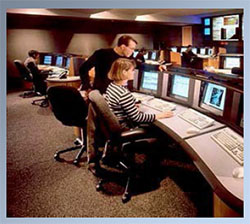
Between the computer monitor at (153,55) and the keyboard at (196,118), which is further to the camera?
the computer monitor at (153,55)

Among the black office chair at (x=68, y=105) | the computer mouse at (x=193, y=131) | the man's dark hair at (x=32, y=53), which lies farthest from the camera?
the man's dark hair at (x=32, y=53)

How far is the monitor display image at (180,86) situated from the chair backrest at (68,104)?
874 mm

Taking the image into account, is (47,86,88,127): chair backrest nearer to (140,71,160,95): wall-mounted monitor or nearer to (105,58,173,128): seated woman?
(105,58,173,128): seated woman

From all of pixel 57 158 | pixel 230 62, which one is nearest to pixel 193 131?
pixel 57 158

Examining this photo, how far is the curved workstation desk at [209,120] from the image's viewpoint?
58.1 inches

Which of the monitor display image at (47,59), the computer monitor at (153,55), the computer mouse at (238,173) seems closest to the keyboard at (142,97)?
the computer mouse at (238,173)

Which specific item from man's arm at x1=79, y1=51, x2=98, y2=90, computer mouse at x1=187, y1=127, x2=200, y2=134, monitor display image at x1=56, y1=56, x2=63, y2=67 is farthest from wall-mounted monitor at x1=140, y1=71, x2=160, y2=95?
monitor display image at x1=56, y1=56, x2=63, y2=67

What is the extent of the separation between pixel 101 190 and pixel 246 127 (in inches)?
49.3

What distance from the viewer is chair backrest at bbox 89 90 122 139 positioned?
214 cm

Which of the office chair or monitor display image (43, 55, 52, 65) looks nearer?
the office chair

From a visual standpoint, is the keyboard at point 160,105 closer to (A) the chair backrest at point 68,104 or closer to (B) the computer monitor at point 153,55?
(A) the chair backrest at point 68,104

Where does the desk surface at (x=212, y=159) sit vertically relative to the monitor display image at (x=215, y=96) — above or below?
below

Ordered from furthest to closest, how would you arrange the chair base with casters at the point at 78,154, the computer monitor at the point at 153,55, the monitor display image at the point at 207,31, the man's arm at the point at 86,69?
1. the monitor display image at the point at 207,31
2. the computer monitor at the point at 153,55
3. the man's arm at the point at 86,69
4. the chair base with casters at the point at 78,154

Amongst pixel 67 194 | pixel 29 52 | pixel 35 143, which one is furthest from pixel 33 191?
pixel 29 52
